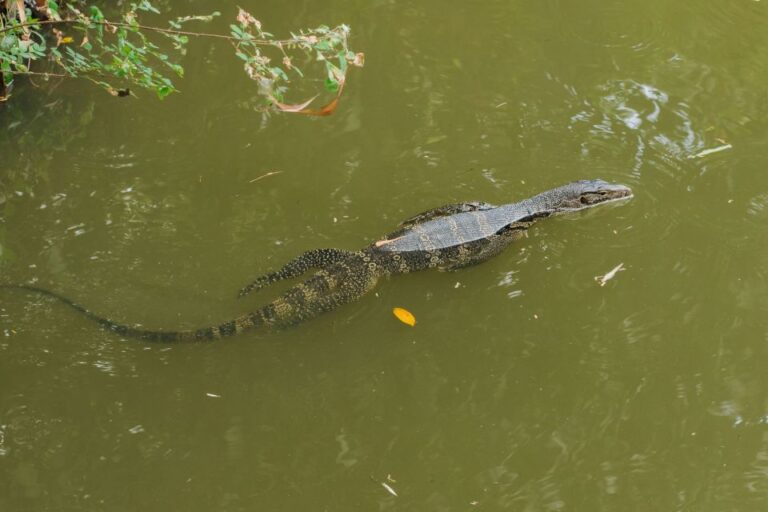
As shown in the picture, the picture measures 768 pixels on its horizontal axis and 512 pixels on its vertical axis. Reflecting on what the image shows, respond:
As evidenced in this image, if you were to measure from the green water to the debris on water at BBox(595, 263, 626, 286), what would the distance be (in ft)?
0.13

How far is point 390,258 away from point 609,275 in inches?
59.0

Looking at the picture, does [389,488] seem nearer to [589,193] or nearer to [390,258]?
[390,258]

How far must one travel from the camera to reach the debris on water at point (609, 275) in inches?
199

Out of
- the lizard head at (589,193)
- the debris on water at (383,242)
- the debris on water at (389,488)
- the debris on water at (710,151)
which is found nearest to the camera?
the debris on water at (389,488)

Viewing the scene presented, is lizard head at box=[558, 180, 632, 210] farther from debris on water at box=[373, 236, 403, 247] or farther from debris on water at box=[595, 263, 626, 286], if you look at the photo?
debris on water at box=[373, 236, 403, 247]

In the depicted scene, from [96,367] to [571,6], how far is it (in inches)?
220

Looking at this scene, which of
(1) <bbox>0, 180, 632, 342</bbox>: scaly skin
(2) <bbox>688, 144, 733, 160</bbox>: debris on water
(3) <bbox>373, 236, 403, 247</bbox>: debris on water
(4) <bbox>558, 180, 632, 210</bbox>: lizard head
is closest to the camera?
(1) <bbox>0, 180, 632, 342</bbox>: scaly skin

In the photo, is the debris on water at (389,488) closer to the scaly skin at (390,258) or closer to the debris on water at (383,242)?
the scaly skin at (390,258)

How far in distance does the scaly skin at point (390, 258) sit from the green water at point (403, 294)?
0.09 m

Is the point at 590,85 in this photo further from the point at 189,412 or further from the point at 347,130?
the point at 189,412

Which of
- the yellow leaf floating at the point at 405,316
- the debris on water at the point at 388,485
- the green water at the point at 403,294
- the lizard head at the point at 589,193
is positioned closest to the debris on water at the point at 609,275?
the green water at the point at 403,294

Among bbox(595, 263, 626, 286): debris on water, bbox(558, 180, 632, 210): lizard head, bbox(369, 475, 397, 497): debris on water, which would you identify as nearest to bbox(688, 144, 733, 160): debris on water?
bbox(558, 180, 632, 210): lizard head

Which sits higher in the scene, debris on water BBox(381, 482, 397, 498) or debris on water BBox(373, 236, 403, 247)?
debris on water BBox(373, 236, 403, 247)

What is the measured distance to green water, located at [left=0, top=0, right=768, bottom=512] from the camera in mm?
4160
